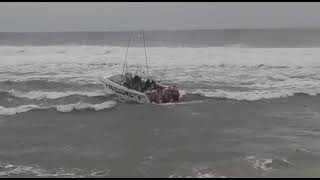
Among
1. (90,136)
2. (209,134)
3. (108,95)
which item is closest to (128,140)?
(90,136)

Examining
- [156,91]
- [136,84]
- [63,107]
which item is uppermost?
[136,84]

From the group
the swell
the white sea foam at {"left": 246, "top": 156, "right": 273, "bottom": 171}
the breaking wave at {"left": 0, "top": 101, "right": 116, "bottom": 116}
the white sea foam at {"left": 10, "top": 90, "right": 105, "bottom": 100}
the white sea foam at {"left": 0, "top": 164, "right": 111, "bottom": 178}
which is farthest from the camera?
the swell

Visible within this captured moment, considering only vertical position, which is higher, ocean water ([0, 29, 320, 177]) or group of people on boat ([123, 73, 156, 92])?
group of people on boat ([123, 73, 156, 92])

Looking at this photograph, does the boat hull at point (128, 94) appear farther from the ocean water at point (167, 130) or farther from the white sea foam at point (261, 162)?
the white sea foam at point (261, 162)

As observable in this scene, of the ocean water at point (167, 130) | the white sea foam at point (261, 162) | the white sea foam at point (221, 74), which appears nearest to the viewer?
the white sea foam at point (261, 162)

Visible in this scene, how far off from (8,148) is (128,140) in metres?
3.19

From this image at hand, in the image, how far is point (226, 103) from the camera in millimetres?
17859

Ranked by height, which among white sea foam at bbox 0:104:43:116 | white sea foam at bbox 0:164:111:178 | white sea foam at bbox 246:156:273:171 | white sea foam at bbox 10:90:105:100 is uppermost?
white sea foam at bbox 10:90:105:100

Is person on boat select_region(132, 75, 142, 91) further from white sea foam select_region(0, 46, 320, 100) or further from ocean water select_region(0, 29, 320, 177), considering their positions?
white sea foam select_region(0, 46, 320, 100)

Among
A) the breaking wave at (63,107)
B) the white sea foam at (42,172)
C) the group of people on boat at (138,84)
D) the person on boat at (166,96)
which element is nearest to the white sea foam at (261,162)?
the white sea foam at (42,172)

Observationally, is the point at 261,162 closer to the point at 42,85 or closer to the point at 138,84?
the point at 138,84

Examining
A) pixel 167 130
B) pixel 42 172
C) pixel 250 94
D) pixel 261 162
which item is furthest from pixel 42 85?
pixel 261 162

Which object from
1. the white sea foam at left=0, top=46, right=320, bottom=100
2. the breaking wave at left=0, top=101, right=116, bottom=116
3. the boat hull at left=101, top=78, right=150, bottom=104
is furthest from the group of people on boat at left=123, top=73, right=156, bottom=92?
the white sea foam at left=0, top=46, right=320, bottom=100

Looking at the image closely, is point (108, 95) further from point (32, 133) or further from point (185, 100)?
point (32, 133)
